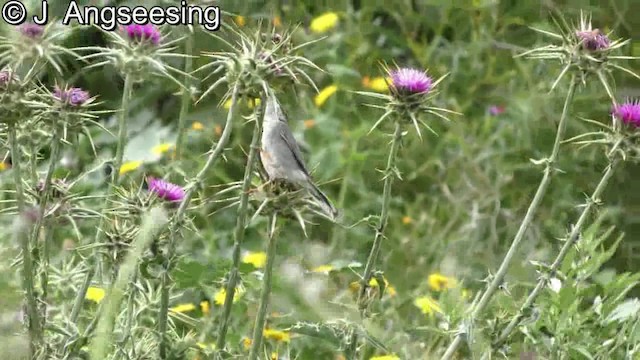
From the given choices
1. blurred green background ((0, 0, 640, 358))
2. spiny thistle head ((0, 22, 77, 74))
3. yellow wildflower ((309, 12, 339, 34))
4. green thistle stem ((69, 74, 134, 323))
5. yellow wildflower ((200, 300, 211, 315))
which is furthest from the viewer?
yellow wildflower ((309, 12, 339, 34))

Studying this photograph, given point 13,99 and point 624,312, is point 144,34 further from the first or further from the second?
point 624,312

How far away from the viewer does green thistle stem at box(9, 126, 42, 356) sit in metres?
1.36

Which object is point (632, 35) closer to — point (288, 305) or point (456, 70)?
point (456, 70)

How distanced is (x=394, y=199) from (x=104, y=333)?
2576mm

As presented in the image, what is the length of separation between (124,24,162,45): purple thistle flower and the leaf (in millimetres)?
942

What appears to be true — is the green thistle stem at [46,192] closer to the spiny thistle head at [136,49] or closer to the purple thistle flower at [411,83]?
the spiny thistle head at [136,49]

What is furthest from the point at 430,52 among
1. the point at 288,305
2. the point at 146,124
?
the point at 288,305

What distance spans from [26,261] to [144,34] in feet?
1.09

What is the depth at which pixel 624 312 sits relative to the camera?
1.96 metres

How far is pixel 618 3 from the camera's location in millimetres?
3537

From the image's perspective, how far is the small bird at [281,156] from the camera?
1.46m

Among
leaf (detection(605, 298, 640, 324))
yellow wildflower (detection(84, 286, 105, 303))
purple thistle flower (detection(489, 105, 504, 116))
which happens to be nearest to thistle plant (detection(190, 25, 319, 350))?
yellow wildflower (detection(84, 286, 105, 303))

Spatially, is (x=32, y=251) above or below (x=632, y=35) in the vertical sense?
below

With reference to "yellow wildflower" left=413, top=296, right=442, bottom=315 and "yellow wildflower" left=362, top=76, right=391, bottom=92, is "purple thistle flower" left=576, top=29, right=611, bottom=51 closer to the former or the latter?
"yellow wildflower" left=413, top=296, right=442, bottom=315
